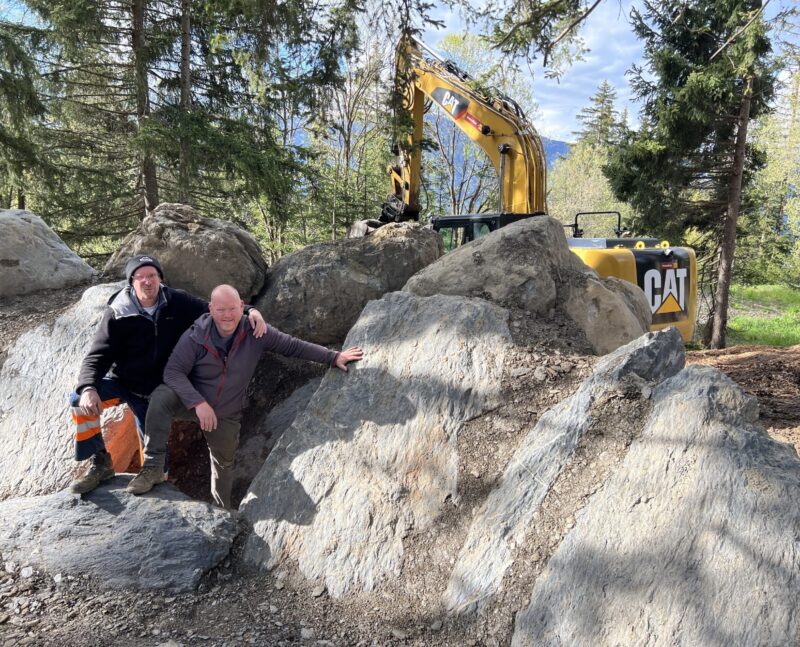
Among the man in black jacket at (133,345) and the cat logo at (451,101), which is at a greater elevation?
the cat logo at (451,101)

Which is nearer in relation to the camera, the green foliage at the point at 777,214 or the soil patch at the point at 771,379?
the soil patch at the point at 771,379

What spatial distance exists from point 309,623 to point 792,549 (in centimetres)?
211

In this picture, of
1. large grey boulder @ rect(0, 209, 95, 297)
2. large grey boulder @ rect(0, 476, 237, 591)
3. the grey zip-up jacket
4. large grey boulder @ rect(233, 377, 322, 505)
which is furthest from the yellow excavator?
large grey boulder @ rect(0, 476, 237, 591)

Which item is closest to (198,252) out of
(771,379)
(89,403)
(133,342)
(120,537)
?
(133,342)

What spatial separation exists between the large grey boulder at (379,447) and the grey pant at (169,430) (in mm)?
365

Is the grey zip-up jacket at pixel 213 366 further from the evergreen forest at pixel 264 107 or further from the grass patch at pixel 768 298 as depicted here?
the grass patch at pixel 768 298

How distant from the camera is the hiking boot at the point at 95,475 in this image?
3240mm

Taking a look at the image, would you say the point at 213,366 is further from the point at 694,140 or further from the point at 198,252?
the point at 694,140

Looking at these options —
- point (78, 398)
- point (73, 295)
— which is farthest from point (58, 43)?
point (78, 398)

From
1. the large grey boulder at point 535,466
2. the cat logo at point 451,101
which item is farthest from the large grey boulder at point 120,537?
the cat logo at point 451,101

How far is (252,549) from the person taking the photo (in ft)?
10.2

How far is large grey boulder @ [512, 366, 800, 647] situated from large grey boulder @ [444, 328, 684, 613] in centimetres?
23

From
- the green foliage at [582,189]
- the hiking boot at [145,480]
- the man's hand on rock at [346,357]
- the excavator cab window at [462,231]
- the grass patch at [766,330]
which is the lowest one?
the grass patch at [766,330]

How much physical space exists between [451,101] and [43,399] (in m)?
7.06
